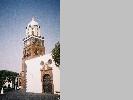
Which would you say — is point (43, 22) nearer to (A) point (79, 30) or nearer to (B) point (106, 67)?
(A) point (79, 30)

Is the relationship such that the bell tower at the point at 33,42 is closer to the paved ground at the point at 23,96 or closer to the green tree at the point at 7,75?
the green tree at the point at 7,75

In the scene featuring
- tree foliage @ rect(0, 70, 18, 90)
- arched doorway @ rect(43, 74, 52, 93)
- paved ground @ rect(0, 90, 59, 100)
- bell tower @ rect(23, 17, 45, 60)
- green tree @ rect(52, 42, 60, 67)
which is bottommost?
paved ground @ rect(0, 90, 59, 100)

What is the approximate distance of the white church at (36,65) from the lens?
2.19 meters

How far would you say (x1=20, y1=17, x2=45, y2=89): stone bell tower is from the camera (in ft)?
7.22

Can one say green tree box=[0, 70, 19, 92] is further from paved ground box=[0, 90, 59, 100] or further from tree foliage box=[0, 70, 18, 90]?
paved ground box=[0, 90, 59, 100]

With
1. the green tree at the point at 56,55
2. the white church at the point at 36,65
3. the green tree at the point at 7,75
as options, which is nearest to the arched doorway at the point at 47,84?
the white church at the point at 36,65

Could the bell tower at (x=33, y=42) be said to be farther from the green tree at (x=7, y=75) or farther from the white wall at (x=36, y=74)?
the green tree at (x=7, y=75)

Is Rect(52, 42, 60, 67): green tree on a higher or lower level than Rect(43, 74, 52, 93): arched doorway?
higher

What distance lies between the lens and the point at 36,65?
2.23m

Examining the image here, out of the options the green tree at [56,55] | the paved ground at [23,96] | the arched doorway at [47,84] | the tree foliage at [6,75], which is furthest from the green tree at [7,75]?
the green tree at [56,55]

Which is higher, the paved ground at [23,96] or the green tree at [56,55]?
the green tree at [56,55]

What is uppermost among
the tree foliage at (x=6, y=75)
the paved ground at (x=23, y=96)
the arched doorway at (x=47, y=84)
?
the tree foliage at (x=6, y=75)

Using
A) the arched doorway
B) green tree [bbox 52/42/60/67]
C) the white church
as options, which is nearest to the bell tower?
the white church

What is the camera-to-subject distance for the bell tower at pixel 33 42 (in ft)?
7.21
